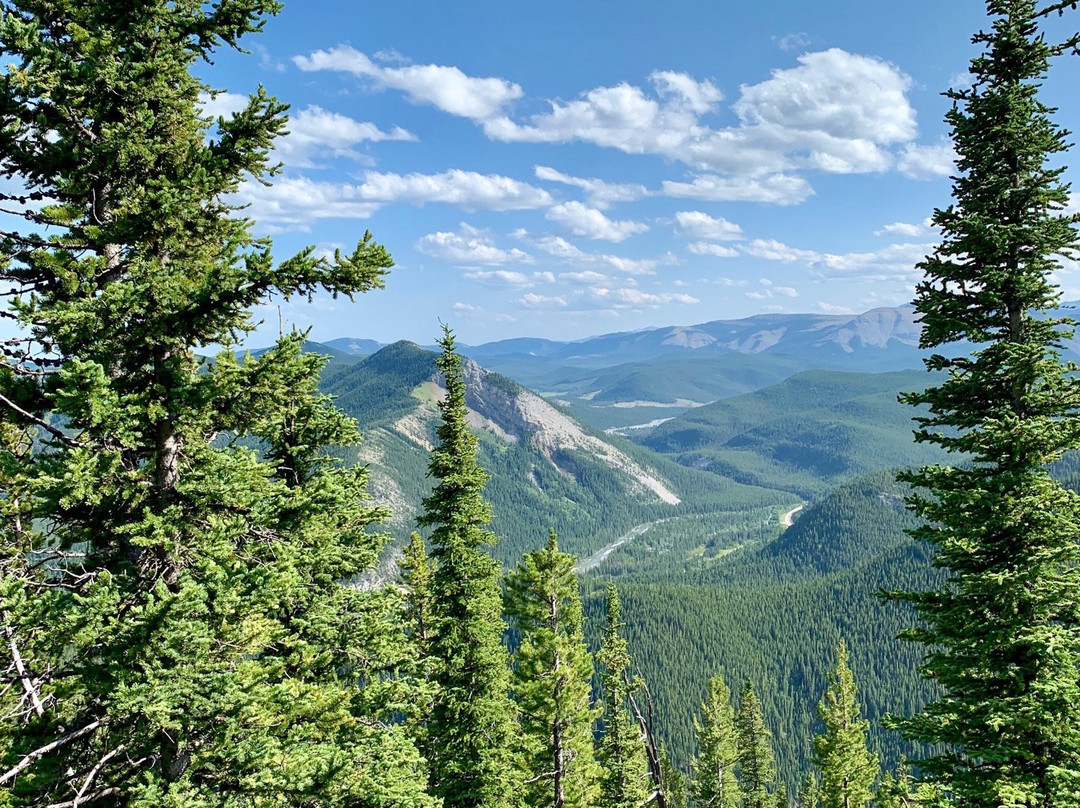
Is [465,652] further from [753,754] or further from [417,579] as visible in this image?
[753,754]

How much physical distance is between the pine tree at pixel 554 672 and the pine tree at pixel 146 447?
14850mm

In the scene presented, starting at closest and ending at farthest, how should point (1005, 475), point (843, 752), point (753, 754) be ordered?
point (1005, 475)
point (843, 752)
point (753, 754)

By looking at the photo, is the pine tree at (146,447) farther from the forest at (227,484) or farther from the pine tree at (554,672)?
the pine tree at (554,672)

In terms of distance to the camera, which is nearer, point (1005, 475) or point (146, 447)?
point (146, 447)

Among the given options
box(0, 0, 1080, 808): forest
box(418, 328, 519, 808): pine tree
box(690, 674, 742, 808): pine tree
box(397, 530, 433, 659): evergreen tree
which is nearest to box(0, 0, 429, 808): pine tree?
box(0, 0, 1080, 808): forest

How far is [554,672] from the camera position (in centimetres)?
2438

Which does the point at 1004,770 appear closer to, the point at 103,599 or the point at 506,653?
the point at 103,599

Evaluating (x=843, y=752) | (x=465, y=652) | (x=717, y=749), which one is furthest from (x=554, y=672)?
(x=717, y=749)

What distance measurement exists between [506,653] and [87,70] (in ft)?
76.8

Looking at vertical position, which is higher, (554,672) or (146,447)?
(146,447)

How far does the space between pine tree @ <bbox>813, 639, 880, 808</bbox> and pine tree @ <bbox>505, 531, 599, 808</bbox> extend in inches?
721

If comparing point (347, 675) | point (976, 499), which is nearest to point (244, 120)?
point (347, 675)

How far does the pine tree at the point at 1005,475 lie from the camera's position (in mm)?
11641

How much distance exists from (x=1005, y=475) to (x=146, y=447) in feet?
52.1
